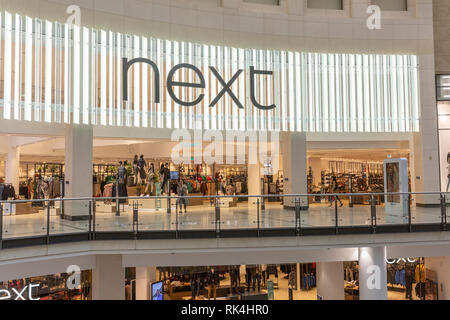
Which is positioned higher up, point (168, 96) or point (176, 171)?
point (168, 96)

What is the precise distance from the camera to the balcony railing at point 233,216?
814 cm

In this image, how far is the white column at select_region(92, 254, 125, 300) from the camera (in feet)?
30.7

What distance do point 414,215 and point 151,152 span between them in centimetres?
1010

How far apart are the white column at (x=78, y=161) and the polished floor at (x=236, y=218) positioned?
11.5ft

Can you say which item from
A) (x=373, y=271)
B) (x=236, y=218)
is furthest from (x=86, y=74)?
(x=373, y=271)

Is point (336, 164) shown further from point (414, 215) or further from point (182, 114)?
point (414, 215)

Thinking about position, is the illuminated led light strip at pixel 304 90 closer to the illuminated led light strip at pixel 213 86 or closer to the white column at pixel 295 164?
the white column at pixel 295 164

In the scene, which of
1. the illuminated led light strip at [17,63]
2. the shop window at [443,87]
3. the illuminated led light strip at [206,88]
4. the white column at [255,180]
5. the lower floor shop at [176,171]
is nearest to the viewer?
the illuminated led light strip at [17,63]

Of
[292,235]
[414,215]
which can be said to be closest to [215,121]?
[292,235]

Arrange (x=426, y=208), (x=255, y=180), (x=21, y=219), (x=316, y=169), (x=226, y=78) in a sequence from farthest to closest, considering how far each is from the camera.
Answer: (x=316, y=169) → (x=255, y=180) → (x=226, y=78) → (x=426, y=208) → (x=21, y=219)

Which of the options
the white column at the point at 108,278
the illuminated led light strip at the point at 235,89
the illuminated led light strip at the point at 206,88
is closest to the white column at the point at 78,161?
the white column at the point at 108,278

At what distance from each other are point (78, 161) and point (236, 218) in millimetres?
5471

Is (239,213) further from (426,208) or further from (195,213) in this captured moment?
(426,208)

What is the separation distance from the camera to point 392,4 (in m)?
15.2
